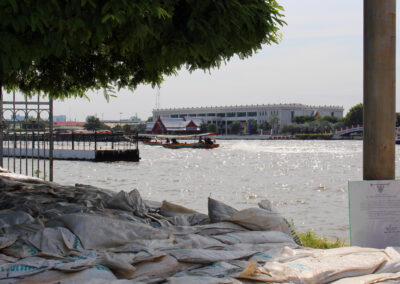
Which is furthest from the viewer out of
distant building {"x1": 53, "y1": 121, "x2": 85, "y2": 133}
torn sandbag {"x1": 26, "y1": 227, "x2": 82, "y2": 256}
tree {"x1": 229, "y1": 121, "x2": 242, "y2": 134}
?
tree {"x1": 229, "y1": 121, "x2": 242, "y2": 134}

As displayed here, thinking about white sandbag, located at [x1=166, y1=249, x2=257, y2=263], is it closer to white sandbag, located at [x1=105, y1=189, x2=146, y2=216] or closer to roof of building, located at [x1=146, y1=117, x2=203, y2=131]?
white sandbag, located at [x1=105, y1=189, x2=146, y2=216]

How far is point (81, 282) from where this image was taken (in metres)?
3.41

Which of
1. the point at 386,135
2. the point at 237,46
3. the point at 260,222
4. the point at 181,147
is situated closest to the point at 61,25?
the point at 237,46

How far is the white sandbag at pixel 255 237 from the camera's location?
179 inches

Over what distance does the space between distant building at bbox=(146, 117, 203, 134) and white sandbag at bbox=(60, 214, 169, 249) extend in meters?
124

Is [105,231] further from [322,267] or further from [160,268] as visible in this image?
[322,267]

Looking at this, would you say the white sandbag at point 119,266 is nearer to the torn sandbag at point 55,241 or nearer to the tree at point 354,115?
the torn sandbag at point 55,241

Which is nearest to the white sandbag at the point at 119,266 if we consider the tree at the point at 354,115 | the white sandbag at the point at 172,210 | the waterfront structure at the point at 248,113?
the white sandbag at the point at 172,210

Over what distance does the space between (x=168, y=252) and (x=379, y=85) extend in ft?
7.77

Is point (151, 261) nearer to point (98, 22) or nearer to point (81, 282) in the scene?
point (81, 282)

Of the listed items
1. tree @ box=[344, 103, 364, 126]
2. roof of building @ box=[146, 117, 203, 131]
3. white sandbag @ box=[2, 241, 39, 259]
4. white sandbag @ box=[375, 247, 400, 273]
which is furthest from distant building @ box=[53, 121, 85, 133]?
tree @ box=[344, 103, 364, 126]

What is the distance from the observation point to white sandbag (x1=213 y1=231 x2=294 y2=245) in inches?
179

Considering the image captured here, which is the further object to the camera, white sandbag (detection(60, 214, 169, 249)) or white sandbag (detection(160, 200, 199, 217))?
white sandbag (detection(160, 200, 199, 217))

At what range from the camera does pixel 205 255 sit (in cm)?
395
